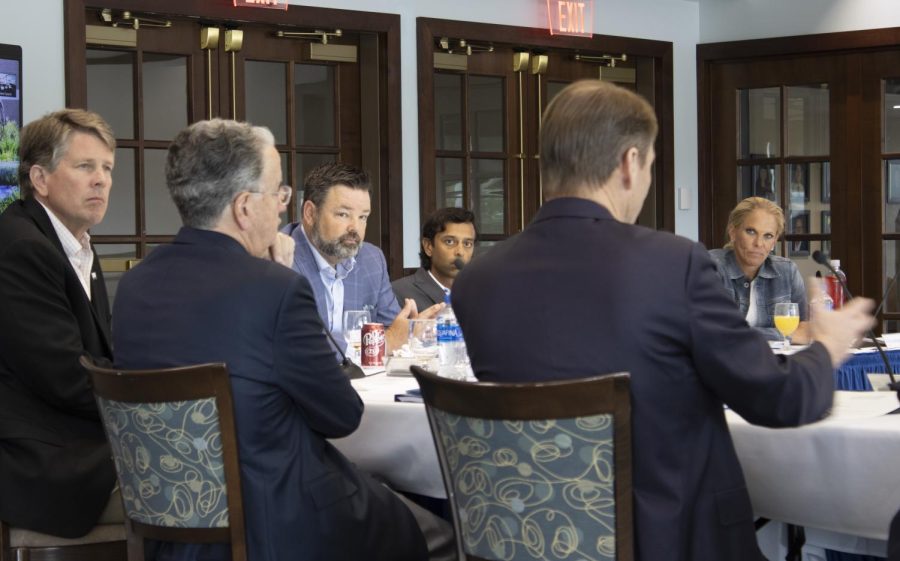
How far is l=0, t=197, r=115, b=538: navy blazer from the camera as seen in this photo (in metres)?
2.67

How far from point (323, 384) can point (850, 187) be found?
17.0 ft

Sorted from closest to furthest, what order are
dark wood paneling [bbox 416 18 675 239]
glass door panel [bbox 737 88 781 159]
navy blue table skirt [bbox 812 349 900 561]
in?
navy blue table skirt [bbox 812 349 900 561]
dark wood paneling [bbox 416 18 675 239]
glass door panel [bbox 737 88 781 159]

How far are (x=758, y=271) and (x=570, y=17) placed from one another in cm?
227

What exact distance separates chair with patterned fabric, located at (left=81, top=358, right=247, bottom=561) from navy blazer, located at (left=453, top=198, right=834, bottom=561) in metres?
0.53

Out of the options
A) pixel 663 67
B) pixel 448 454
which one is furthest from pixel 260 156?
pixel 663 67

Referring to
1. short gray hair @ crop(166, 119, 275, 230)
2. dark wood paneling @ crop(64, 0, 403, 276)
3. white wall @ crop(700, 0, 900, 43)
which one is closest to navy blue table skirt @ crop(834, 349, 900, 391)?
short gray hair @ crop(166, 119, 275, 230)

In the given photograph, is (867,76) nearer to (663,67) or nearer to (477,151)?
(663,67)

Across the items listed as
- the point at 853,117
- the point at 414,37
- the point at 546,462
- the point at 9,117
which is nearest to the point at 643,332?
the point at 546,462

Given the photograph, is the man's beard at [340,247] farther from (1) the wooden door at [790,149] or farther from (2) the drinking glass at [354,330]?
(1) the wooden door at [790,149]

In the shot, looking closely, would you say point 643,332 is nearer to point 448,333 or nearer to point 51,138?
point 448,333

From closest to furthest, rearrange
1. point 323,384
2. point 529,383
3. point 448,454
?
point 529,383, point 448,454, point 323,384

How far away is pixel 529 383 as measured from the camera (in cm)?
179

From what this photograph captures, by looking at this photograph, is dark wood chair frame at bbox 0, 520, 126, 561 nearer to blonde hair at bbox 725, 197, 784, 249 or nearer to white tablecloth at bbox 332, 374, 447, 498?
white tablecloth at bbox 332, 374, 447, 498

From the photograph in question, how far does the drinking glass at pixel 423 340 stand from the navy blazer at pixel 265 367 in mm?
1049
